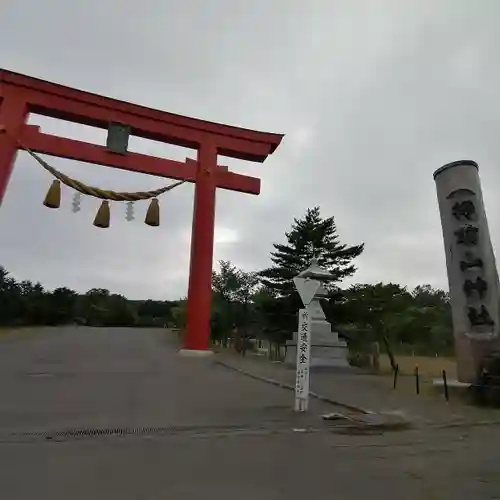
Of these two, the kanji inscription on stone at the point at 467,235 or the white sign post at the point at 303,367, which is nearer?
the white sign post at the point at 303,367

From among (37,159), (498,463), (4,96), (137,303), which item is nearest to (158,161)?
(37,159)

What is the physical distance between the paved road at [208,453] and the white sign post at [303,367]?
262 mm

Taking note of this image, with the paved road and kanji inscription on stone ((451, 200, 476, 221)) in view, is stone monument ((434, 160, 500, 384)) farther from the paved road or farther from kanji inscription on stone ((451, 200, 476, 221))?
the paved road

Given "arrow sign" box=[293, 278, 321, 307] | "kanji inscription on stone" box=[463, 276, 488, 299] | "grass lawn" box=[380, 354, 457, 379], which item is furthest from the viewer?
"grass lawn" box=[380, 354, 457, 379]

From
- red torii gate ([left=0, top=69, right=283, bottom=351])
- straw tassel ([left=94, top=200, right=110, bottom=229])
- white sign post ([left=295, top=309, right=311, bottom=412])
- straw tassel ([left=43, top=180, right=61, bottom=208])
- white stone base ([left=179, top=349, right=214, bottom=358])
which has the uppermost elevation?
red torii gate ([left=0, top=69, right=283, bottom=351])

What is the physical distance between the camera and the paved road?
13.2 ft

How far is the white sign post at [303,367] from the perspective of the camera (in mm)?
7906

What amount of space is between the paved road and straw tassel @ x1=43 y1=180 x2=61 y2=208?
24.2ft

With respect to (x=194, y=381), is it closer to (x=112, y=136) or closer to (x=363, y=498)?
(x=363, y=498)

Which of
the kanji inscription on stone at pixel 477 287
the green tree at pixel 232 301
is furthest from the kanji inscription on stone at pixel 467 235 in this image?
the green tree at pixel 232 301

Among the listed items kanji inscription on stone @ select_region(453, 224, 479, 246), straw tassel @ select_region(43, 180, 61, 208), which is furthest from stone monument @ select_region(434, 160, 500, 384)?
straw tassel @ select_region(43, 180, 61, 208)

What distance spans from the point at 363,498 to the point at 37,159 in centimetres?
1483

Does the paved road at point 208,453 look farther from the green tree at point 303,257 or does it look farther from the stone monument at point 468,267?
the green tree at point 303,257

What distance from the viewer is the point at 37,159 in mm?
15875
